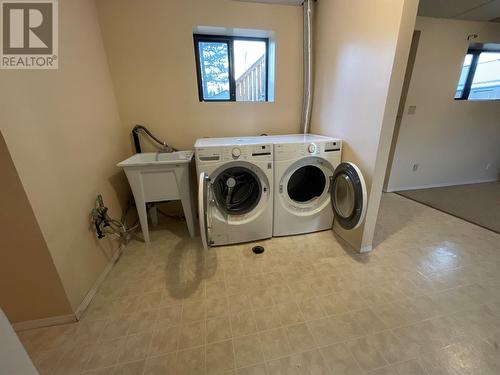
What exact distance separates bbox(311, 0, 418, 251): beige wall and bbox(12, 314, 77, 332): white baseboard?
2.13 m

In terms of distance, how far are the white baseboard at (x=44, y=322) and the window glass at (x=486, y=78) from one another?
5170 mm

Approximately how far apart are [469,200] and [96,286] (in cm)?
429

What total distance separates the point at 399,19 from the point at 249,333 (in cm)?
203

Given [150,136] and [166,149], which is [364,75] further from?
[150,136]

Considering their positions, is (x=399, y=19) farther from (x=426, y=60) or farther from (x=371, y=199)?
(x=426, y=60)

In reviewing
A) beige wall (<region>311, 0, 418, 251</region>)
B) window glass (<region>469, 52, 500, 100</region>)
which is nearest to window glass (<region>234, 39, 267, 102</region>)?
beige wall (<region>311, 0, 418, 251</region>)

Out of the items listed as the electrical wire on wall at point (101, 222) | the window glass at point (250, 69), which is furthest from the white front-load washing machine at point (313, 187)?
the electrical wire on wall at point (101, 222)

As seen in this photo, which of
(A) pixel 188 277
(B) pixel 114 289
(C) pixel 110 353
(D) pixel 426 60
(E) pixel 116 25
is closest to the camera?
(C) pixel 110 353

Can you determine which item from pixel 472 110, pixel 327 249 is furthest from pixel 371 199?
pixel 472 110

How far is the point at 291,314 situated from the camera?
120 centimetres

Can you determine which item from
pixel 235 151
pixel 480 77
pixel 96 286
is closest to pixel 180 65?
pixel 235 151

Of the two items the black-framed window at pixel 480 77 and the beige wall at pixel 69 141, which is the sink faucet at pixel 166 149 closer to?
the beige wall at pixel 69 141

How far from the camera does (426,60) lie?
99.7 inches

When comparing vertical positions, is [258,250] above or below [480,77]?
below
